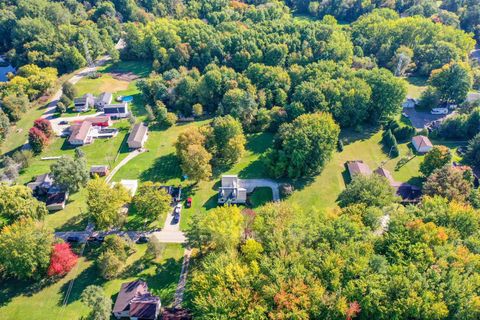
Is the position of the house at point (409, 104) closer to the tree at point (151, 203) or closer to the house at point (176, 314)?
the tree at point (151, 203)

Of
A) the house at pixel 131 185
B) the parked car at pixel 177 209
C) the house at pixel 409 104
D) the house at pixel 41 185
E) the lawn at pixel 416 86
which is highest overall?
the house at pixel 41 185

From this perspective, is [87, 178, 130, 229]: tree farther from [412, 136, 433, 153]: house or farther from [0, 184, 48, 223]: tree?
[412, 136, 433, 153]: house

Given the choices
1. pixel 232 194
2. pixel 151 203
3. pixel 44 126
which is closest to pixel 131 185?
pixel 151 203

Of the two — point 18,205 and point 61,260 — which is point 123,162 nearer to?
point 18,205

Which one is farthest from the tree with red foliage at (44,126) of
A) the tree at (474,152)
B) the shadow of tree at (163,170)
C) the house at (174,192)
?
the tree at (474,152)

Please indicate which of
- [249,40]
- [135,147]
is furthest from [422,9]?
[135,147]

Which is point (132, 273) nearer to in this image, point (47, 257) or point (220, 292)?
point (47, 257)

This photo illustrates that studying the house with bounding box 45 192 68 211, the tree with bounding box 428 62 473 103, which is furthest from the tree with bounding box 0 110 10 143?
the tree with bounding box 428 62 473 103
